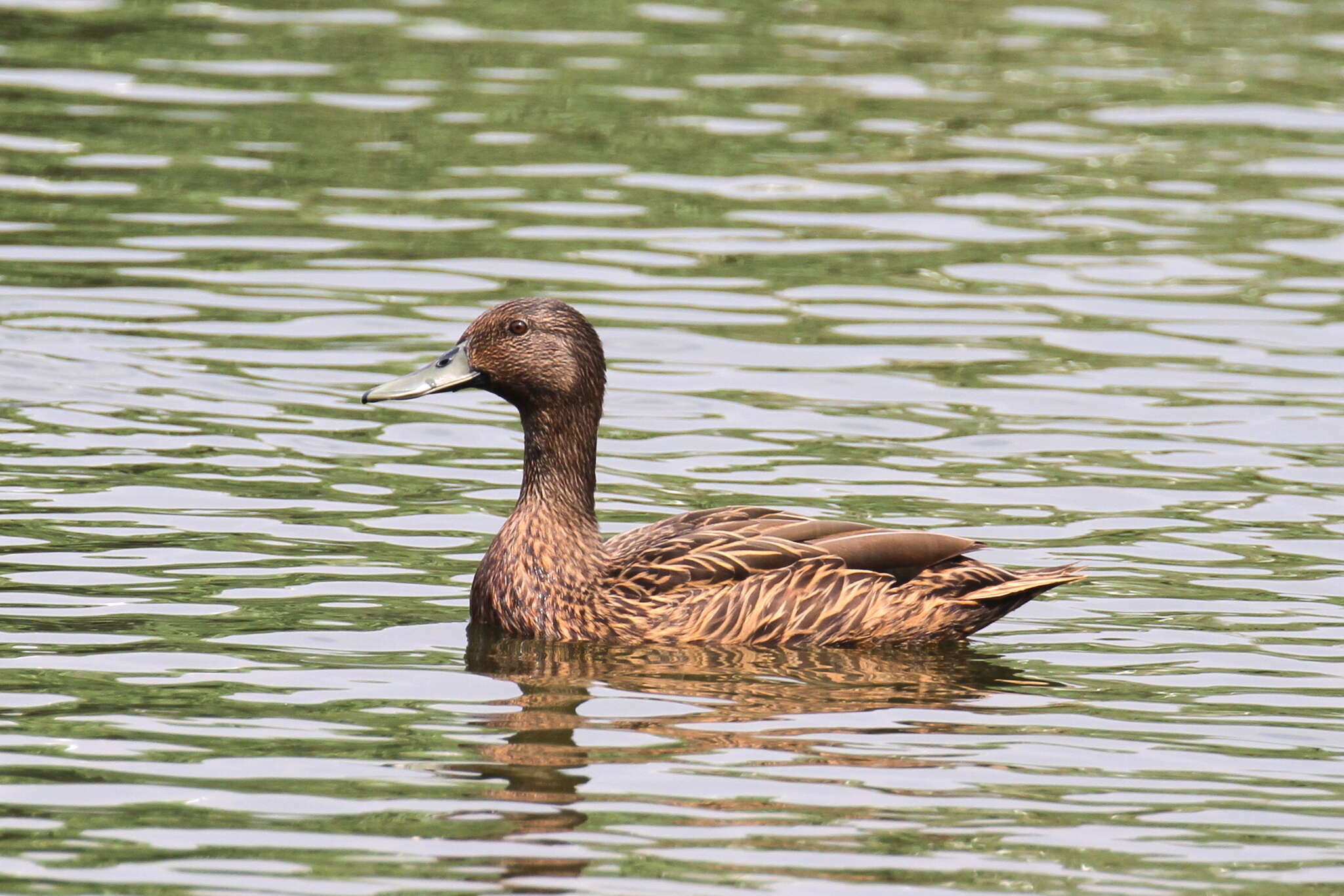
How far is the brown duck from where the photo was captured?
1034cm

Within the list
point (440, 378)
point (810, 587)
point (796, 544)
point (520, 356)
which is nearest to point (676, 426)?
point (520, 356)

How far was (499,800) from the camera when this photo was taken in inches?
318

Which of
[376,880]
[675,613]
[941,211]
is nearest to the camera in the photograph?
[376,880]

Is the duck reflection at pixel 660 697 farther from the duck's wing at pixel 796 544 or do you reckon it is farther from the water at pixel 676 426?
the duck's wing at pixel 796 544

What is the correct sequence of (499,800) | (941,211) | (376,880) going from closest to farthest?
(376,880) < (499,800) < (941,211)

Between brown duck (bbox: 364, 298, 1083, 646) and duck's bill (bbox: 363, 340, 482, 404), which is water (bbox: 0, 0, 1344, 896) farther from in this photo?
duck's bill (bbox: 363, 340, 482, 404)

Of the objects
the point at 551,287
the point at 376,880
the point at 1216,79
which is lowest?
the point at 376,880

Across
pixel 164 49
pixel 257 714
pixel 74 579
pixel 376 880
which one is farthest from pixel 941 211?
pixel 376 880

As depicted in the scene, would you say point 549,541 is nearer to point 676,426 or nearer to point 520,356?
point 520,356

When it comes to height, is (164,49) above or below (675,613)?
above

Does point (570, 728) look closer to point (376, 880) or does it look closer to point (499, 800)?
point (499, 800)

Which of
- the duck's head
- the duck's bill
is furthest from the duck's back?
the duck's bill

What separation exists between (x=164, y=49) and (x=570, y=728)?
1502 cm

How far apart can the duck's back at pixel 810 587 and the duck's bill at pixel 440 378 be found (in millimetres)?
1081
